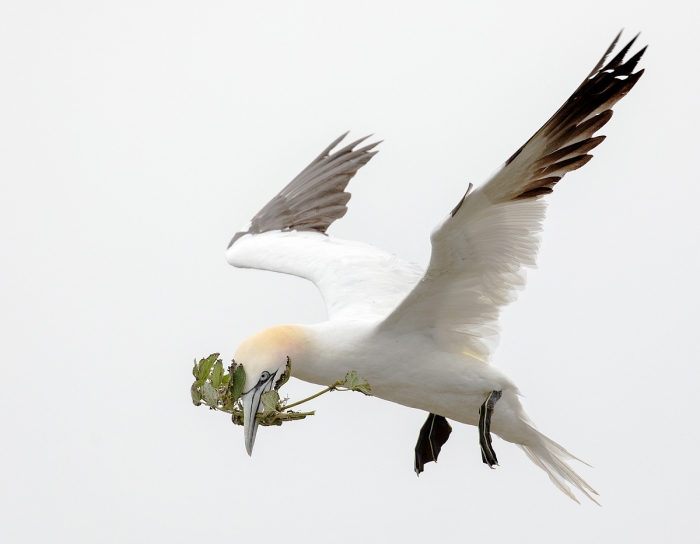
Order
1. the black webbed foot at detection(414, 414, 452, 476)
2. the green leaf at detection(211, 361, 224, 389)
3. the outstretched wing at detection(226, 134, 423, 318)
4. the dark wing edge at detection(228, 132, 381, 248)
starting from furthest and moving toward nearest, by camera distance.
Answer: the dark wing edge at detection(228, 132, 381, 248) < the black webbed foot at detection(414, 414, 452, 476) < the outstretched wing at detection(226, 134, 423, 318) < the green leaf at detection(211, 361, 224, 389)

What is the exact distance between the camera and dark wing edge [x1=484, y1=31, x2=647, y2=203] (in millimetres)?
7578

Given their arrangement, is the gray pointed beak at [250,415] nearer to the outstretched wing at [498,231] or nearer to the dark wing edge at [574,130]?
the outstretched wing at [498,231]

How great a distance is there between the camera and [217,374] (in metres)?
7.94

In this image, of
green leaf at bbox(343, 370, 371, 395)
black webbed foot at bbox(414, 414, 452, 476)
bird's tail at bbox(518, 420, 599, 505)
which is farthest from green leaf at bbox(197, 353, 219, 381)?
black webbed foot at bbox(414, 414, 452, 476)

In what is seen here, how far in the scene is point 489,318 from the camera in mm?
9305

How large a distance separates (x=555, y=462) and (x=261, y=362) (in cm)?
310

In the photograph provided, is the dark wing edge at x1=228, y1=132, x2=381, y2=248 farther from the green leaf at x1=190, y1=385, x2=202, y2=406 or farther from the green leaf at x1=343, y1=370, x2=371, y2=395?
the green leaf at x1=190, y1=385, x2=202, y2=406

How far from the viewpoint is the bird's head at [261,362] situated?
8133 mm

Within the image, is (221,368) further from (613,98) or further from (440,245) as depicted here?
(613,98)

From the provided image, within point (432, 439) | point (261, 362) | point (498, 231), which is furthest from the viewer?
point (432, 439)

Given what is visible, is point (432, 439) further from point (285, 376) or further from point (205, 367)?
point (205, 367)

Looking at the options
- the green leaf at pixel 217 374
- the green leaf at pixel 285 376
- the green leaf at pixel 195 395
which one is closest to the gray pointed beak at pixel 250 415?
the green leaf at pixel 285 376

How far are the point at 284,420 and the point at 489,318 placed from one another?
2.23 meters

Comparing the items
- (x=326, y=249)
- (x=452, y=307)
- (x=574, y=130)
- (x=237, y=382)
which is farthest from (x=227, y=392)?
(x=326, y=249)
